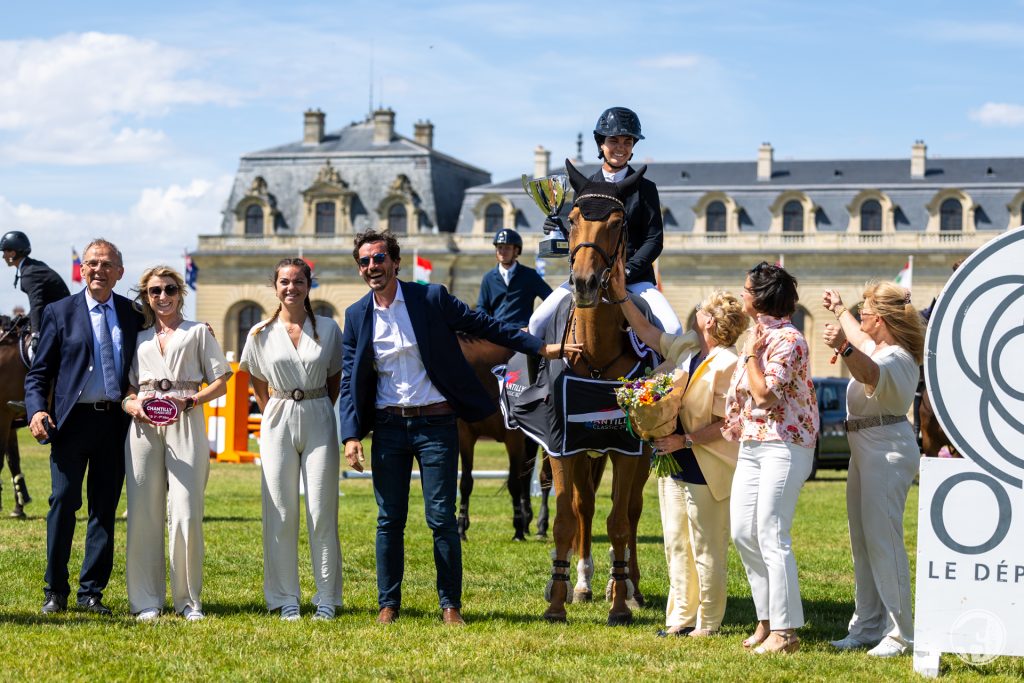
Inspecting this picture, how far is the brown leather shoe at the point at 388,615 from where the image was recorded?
7.61m

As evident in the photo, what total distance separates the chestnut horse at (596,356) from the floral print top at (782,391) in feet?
3.09

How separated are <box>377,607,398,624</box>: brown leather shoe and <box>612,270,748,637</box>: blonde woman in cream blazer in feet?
4.90

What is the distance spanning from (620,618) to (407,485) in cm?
141

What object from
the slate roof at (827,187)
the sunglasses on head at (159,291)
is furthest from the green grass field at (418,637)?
the slate roof at (827,187)

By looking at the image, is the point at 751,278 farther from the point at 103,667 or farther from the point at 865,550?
the point at 103,667

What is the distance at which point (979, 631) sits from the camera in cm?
626

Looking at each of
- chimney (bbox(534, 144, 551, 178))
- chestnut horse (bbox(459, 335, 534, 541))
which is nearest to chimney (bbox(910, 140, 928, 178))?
chimney (bbox(534, 144, 551, 178))

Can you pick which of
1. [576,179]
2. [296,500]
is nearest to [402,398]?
[296,500]

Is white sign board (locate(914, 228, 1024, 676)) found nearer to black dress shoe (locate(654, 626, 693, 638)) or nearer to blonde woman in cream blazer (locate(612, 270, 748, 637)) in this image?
blonde woman in cream blazer (locate(612, 270, 748, 637))

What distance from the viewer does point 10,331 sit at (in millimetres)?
12461

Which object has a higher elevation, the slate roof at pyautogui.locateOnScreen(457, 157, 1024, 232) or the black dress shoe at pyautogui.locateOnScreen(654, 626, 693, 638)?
the slate roof at pyautogui.locateOnScreen(457, 157, 1024, 232)

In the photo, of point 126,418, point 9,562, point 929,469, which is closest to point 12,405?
point 9,562

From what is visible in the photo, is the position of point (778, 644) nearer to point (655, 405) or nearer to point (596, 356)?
point (655, 405)

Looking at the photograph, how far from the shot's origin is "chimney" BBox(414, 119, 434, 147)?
6975cm
